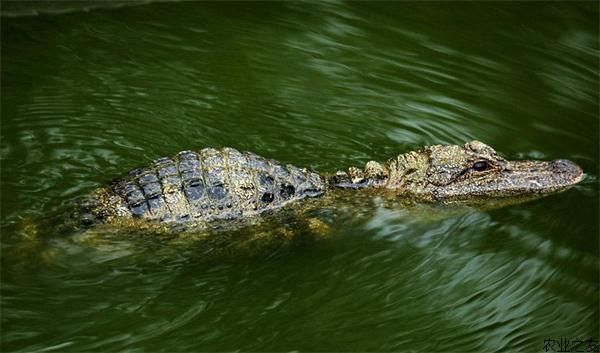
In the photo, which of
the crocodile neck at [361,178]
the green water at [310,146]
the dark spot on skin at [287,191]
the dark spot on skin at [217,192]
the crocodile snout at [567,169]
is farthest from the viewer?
the crocodile snout at [567,169]

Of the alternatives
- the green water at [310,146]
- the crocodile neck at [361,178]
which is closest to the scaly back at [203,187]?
the green water at [310,146]

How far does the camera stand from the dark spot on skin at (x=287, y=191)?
187 inches

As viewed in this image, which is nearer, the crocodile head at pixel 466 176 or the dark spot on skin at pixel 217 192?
the dark spot on skin at pixel 217 192

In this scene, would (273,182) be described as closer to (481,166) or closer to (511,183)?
(481,166)

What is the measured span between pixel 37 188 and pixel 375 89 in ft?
10.7

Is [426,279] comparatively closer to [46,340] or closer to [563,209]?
[563,209]

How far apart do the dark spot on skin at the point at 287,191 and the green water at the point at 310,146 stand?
376mm

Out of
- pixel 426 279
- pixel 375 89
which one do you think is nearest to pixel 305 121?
pixel 375 89

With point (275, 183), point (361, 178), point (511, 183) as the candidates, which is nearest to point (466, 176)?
point (511, 183)

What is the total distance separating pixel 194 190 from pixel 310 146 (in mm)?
1653

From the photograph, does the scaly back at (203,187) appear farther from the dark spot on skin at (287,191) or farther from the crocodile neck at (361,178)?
the crocodile neck at (361,178)

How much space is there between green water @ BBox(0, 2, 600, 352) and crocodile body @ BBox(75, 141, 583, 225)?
0.22 m

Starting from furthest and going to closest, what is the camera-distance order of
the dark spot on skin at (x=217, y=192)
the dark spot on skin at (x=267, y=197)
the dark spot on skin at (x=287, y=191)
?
the dark spot on skin at (x=287, y=191), the dark spot on skin at (x=267, y=197), the dark spot on skin at (x=217, y=192)

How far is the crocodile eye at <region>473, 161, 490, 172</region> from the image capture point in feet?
17.4
